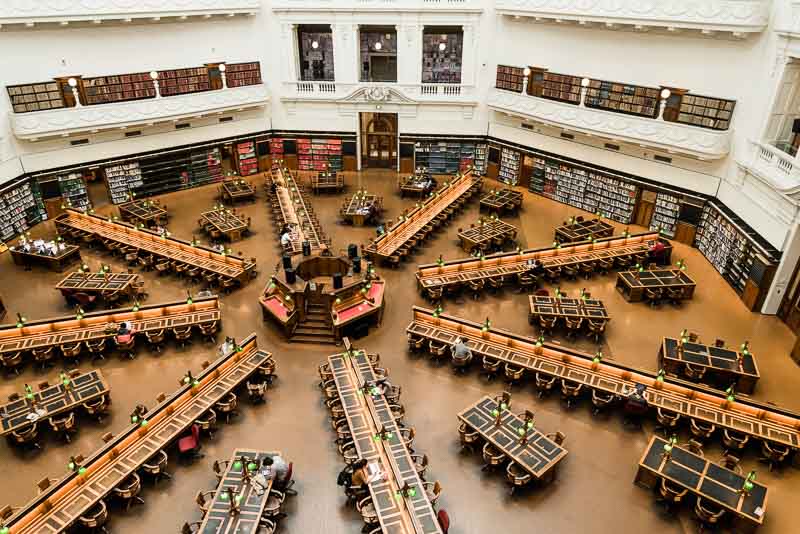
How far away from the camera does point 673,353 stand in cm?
1404

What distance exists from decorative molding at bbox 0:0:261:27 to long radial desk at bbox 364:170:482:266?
12301 mm

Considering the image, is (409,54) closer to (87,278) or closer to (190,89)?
(190,89)

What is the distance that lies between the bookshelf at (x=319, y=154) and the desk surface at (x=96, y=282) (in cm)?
1267

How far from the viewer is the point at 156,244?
19359 mm

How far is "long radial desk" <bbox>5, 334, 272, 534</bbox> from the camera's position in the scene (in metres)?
9.58

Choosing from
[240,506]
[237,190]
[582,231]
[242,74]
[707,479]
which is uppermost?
[242,74]

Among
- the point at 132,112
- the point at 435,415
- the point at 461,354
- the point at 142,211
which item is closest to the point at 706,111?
the point at 461,354

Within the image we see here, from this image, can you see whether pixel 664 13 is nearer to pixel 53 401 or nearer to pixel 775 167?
pixel 775 167

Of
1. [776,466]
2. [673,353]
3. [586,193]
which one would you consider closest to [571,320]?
[673,353]

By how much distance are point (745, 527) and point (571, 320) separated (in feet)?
21.9

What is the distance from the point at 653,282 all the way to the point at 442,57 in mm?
16904

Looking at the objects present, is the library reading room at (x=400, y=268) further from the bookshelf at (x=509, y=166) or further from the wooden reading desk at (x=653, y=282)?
the bookshelf at (x=509, y=166)

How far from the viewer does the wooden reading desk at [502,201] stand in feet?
75.6

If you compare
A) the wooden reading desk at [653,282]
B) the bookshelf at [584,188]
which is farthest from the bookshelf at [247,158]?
the wooden reading desk at [653,282]
